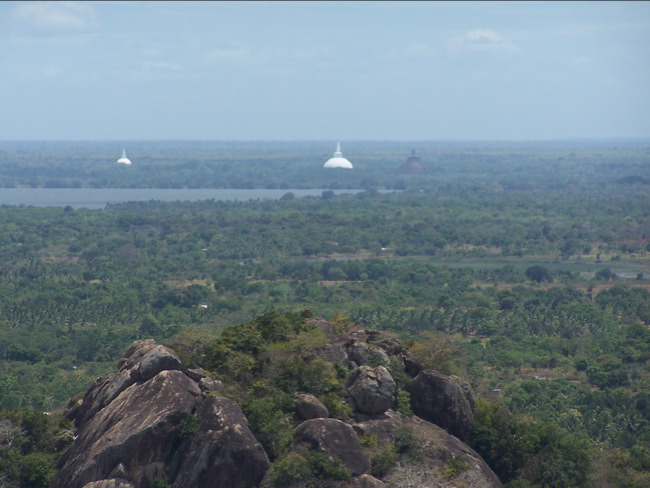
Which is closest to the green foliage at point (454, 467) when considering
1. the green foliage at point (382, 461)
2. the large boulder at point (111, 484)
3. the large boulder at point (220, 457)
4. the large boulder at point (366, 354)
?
the green foliage at point (382, 461)

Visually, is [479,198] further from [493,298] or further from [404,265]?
[493,298]

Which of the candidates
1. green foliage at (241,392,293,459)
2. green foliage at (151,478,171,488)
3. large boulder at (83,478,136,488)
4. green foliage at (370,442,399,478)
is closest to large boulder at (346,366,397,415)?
green foliage at (370,442,399,478)

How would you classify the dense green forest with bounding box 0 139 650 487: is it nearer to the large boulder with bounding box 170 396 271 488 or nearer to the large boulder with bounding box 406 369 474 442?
the large boulder with bounding box 406 369 474 442

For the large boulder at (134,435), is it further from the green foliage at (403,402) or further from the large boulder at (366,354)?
the green foliage at (403,402)

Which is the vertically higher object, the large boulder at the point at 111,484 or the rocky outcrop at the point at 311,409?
the rocky outcrop at the point at 311,409

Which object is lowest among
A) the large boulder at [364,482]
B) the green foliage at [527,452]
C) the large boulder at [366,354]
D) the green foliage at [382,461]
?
the green foliage at [527,452]

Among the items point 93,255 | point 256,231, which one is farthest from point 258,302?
point 256,231
